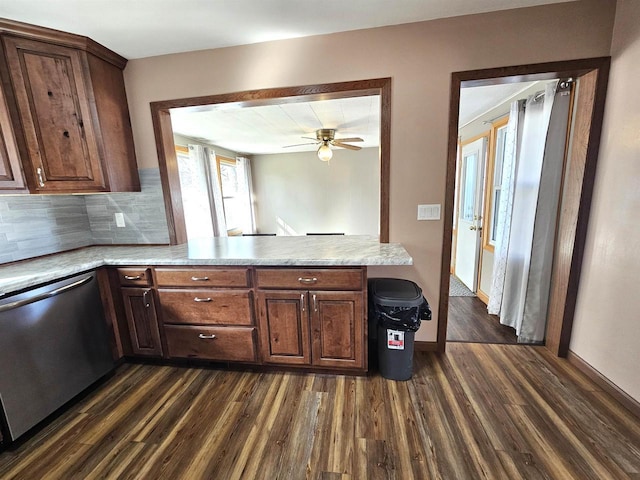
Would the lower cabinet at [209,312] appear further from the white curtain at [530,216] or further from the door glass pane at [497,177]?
the door glass pane at [497,177]

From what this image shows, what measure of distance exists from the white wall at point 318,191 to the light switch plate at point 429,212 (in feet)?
13.9

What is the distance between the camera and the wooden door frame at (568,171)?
5.42 feet

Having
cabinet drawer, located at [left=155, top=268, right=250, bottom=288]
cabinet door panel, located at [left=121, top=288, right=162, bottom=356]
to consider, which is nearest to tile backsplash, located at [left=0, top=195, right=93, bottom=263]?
cabinet door panel, located at [left=121, top=288, right=162, bottom=356]

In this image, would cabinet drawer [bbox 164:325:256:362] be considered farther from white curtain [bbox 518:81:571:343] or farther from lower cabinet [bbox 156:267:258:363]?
white curtain [bbox 518:81:571:343]

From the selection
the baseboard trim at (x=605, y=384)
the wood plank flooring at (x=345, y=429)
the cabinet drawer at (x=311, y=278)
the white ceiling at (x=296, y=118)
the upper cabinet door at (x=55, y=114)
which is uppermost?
the white ceiling at (x=296, y=118)

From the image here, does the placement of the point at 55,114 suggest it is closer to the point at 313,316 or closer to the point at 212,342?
the point at 212,342

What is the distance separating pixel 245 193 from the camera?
5973mm

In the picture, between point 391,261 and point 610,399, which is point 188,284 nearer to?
point 391,261

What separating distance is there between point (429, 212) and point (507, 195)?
1.12m

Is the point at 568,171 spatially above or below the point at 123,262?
above

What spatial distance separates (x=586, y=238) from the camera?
1.78 metres

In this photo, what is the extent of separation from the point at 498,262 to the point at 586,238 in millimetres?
825

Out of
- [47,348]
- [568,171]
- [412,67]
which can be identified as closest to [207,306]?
[47,348]

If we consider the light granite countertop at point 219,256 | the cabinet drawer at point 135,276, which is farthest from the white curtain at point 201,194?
the cabinet drawer at point 135,276
